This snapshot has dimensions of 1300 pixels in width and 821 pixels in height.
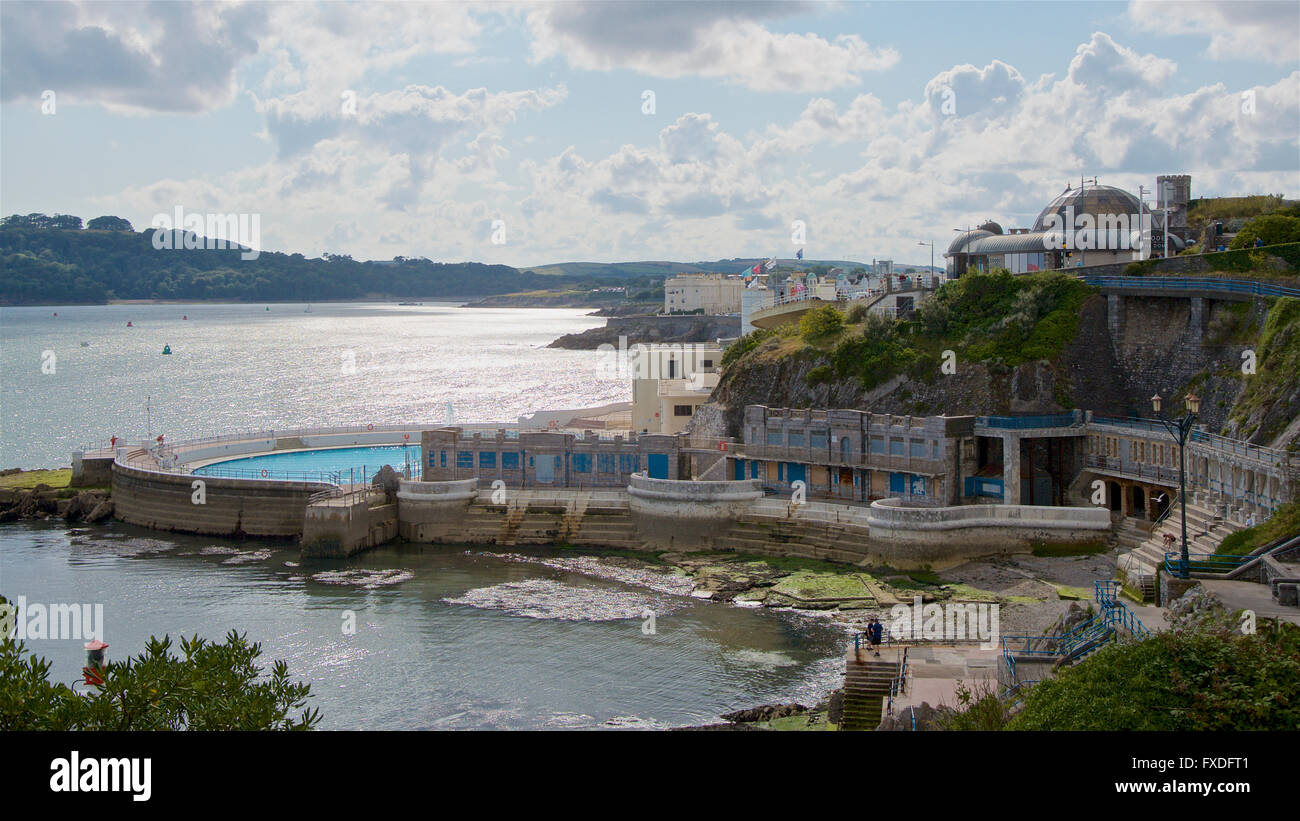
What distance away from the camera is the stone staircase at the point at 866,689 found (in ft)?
97.2

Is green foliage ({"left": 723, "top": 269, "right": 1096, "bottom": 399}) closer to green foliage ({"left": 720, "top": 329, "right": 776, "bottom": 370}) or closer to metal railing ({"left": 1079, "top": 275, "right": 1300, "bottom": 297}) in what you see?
metal railing ({"left": 1079, "top": 275, "right": 1300, "bottom": 297})

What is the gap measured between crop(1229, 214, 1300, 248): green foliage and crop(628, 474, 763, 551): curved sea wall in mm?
28914

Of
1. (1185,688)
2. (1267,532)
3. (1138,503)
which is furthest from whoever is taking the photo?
(1138,503)

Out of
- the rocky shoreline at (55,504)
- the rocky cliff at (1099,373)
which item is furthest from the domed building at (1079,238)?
the rocky shoreline at (55,504)

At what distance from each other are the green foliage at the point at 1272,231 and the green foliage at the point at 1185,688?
46140 mm

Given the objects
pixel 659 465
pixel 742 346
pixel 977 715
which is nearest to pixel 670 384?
pixel 742 346

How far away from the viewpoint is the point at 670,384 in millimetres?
72750

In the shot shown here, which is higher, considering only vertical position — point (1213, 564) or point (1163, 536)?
point (1213, 564)

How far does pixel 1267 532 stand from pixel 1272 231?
31.4m

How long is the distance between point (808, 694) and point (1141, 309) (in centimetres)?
3334

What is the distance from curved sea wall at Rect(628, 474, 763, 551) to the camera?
177ft

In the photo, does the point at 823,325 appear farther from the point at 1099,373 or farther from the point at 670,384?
the point at 1099,373

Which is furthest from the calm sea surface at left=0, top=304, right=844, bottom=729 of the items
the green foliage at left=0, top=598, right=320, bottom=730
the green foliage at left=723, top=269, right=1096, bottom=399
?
the green foliage at left=723, top=269, right=1096, bottom=399
